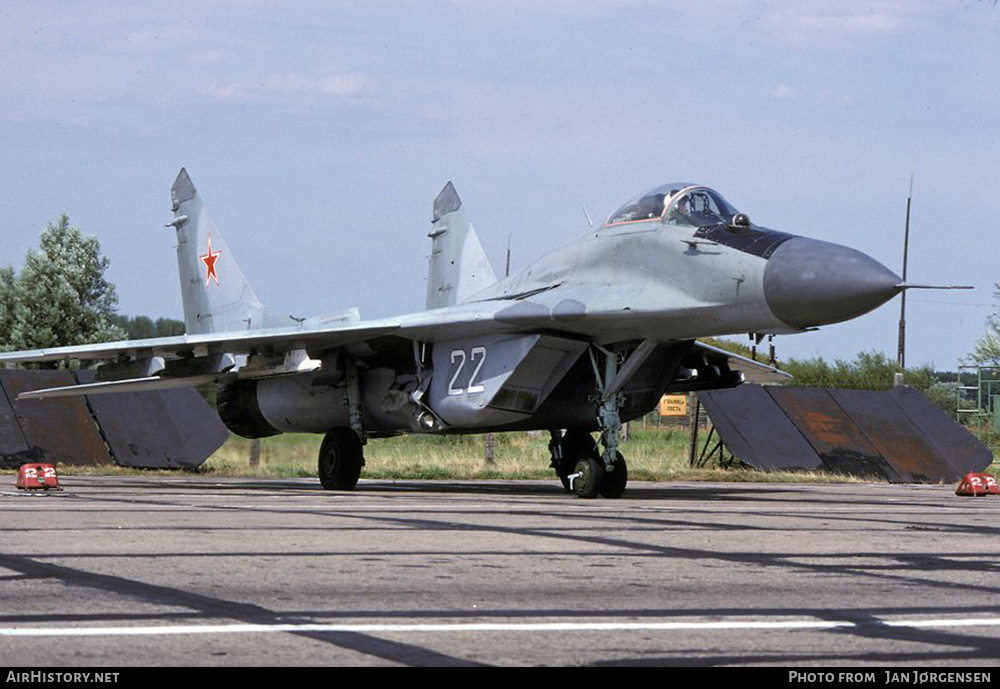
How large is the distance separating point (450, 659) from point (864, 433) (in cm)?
2033

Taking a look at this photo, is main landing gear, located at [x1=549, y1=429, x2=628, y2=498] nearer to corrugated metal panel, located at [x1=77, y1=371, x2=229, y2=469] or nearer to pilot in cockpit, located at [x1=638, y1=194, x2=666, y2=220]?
pilot in cockpit, located at [x1=638, y1=194, x2=666, y2=220]

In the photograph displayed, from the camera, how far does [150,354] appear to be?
61.5 feet

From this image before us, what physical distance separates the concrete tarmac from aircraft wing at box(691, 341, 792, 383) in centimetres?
546

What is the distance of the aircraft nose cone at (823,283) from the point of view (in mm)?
13117

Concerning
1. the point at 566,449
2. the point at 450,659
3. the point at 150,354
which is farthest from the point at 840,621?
the point at 150,354

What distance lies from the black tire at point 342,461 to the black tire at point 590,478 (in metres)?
3.52

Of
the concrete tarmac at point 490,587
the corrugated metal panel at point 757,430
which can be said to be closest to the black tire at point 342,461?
the concrete tarmac at point 490,587

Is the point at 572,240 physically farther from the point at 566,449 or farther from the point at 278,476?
the point at 278,476

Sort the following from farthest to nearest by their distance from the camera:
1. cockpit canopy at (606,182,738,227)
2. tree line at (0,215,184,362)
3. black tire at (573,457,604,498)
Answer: tree line at (0,215,184,362)
black tire at (573,457,604,498)
cockpit canopy at (606,182,738,227)

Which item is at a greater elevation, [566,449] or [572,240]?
[572,240]

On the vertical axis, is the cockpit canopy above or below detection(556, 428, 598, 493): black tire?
above

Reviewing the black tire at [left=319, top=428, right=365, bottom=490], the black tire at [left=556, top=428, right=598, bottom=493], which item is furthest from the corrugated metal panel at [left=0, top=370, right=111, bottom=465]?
the black tire at [left=556, top=428, right=598, bottom=493]

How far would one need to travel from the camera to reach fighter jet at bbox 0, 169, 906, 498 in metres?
13.9

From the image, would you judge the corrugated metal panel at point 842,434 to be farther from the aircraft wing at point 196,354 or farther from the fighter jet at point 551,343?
the aircraft wing at point 196,354
